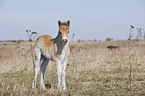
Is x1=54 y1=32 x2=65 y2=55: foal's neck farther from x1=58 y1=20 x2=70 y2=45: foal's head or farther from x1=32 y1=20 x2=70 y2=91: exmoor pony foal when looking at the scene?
x1=58 y1=20 x2=70 y2=45: foal's head

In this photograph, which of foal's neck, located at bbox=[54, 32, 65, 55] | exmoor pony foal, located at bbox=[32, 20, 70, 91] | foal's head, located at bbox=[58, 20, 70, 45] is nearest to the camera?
foal's head, located at bbox=[58, 20, 70, 45]

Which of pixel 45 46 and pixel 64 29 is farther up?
pixel 64 29

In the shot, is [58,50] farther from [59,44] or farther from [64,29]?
[64,29]

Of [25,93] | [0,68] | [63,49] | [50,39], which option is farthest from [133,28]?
[0,68]

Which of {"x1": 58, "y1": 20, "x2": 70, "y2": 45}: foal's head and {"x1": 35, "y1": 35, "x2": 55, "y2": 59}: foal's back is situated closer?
{"x1": 58, "y1": 20, "x2": 70, "y2": 45}: foal's head

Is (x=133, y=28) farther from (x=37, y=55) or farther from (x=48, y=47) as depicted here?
(x=37, y=55)

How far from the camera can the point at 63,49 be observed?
6.71 meters

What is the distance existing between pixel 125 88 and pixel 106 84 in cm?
83

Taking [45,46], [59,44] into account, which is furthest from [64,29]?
[45,46]

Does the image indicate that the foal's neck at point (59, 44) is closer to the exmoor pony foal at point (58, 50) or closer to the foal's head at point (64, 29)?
the exmoor pony foal at point (58, 50)

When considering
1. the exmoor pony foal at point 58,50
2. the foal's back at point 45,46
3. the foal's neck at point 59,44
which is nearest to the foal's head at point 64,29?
the exmoor pony foal at point 58,50

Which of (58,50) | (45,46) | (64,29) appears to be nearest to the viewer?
(64,29)

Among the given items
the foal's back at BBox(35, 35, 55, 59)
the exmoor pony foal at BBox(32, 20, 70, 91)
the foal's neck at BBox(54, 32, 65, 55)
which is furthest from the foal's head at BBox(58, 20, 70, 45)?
the foal's back at BBox(35, 35, 55, 59)

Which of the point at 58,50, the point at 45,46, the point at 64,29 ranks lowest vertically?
the point at 58,50
